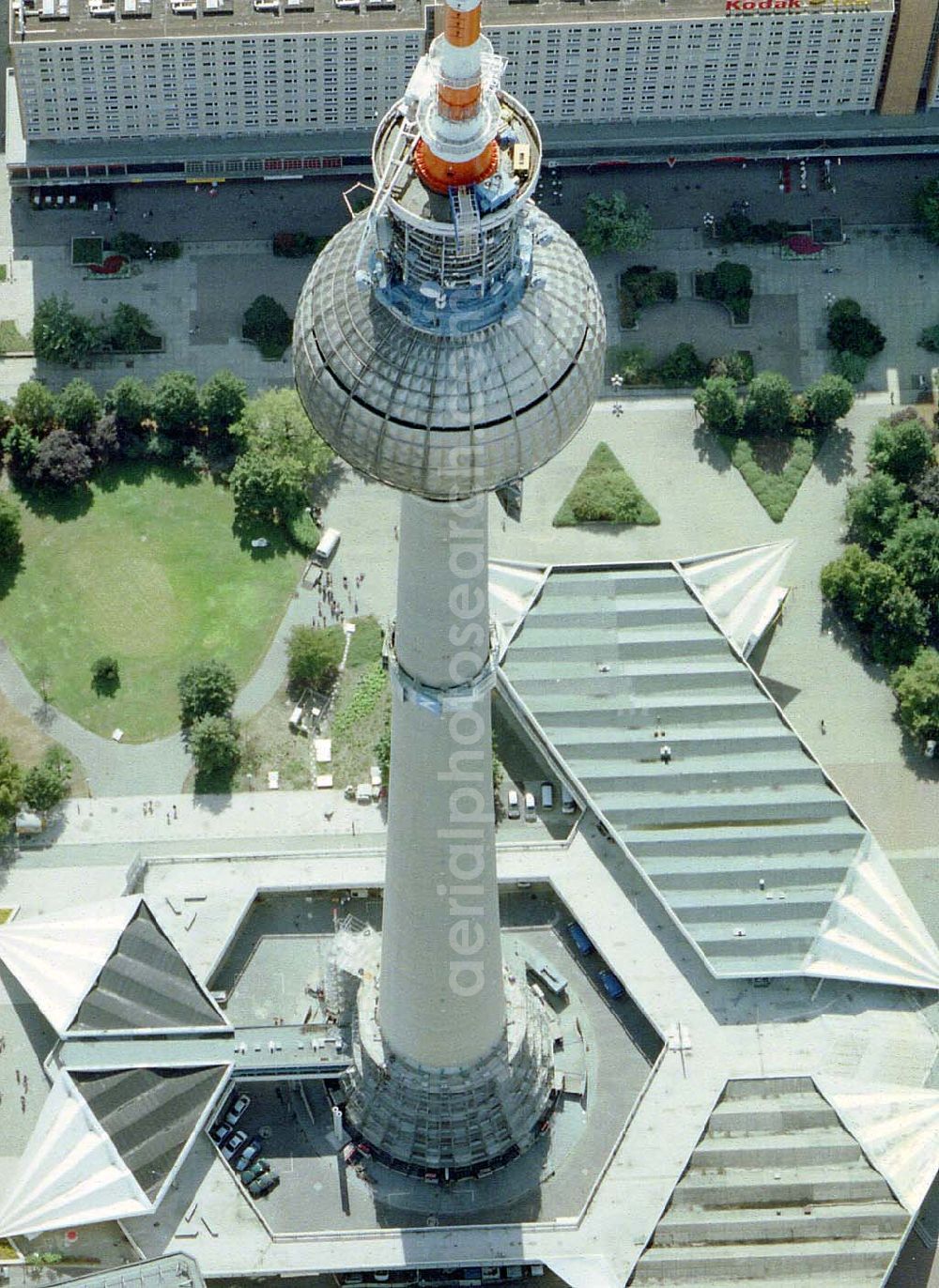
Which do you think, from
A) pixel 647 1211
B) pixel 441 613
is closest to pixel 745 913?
pixel 647 1211

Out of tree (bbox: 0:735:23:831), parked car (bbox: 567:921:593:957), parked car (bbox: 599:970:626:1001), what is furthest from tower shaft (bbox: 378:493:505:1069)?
tree (bbox: 0:735:23:831)

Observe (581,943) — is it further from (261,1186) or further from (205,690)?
(205,690)

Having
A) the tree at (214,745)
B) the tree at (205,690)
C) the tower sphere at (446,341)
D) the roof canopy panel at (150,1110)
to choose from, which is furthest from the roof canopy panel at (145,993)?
the tower sphere at (446,341)

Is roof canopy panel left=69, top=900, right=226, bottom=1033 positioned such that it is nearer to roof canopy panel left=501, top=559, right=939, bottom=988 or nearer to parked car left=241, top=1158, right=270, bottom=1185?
parked car left=241, top=1158, right=270, bottom=1185

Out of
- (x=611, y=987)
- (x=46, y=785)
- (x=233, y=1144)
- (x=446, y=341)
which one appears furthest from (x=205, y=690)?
(x=446, y=341)

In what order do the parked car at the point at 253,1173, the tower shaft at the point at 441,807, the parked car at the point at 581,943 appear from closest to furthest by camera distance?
the tower shaft at the point at 441,807 → the parked car at the point at 253,1173 → the parked car at the point at 581,943

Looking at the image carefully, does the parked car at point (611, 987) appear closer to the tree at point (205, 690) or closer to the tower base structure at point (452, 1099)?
the tower base structure at point (452, 1099)
